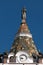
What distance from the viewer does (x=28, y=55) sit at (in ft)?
179

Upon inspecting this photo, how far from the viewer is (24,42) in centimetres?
5641

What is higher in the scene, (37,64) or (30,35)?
(30,35)

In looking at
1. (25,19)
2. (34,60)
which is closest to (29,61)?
(34,60)

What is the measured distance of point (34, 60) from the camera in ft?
178

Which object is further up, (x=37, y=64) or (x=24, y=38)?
(x=24, y=38)

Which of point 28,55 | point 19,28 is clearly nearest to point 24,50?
point 28,55

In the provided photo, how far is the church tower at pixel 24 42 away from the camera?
55.4 m

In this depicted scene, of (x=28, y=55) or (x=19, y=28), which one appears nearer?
(x=28, y=55)

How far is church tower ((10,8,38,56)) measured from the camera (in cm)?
5541

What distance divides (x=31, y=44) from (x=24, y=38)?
1.13m

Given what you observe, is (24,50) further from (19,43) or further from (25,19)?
(25,19)

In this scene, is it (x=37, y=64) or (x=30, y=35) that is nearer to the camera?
(x=37, y=64)

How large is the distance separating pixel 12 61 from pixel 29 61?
1794 millimetres

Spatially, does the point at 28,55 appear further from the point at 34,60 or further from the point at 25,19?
the point at 25,19
